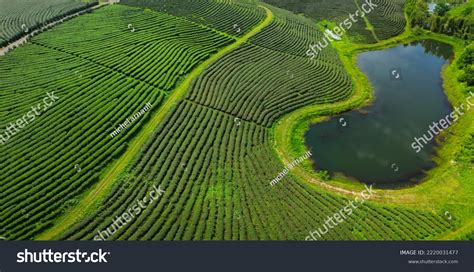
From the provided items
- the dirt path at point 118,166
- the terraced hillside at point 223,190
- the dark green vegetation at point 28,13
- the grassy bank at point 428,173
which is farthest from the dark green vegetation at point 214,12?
the grassy bank at point 428,173

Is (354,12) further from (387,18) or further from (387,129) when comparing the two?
(387,129)

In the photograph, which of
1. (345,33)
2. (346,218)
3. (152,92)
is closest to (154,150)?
(152,92)

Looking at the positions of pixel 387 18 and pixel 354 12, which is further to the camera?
pixel 354 12

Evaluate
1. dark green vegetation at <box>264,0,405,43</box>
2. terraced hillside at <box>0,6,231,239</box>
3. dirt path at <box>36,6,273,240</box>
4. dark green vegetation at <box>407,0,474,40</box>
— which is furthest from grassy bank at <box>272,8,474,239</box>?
dark green vegetation at <box>407,0,474,40</box>

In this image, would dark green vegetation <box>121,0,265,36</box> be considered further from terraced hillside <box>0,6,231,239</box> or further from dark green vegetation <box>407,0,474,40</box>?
dark green vegetation <box>407,0,474,40</box>

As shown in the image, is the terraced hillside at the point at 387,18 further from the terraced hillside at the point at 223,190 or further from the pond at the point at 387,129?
the terraced hillside at the point at 223,190

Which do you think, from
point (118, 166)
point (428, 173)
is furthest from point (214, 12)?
point (428, 173)
